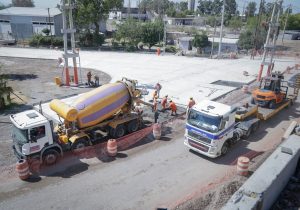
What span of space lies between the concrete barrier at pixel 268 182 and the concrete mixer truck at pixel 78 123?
29.5 ft

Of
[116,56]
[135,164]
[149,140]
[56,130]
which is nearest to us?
[135,164]

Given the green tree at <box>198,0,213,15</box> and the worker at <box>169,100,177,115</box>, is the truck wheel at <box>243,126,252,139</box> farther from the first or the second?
the green tree at <box>198,0,213,15</box>

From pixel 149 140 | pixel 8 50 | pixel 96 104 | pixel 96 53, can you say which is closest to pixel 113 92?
pixel 96 104

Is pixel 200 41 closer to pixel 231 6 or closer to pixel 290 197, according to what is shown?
pixel 290 197

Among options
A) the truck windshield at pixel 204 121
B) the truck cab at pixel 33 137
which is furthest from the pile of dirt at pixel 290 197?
the truck cab at pixel 33 137

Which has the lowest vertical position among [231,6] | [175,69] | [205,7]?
[175,69]

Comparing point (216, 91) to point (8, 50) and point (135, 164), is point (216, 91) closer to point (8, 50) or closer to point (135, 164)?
point (135, 164)

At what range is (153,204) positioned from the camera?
11586mm

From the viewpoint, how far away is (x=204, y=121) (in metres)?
14.7

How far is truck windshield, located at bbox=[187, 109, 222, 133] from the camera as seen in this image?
46.9 ft

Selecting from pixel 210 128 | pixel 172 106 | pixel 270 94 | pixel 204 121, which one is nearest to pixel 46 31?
pixel 172 106

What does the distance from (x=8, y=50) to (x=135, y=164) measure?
46546 mm

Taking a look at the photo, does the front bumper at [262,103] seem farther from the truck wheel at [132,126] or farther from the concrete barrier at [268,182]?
the truck wheel at [132,126]

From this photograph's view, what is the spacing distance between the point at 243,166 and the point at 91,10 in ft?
159
